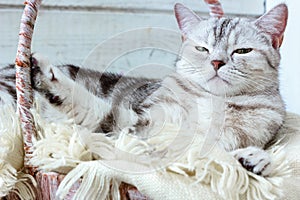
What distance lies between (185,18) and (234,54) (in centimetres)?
18

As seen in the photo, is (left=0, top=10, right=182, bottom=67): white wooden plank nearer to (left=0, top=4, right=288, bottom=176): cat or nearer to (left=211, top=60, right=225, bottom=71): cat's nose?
(left=0, top=4, right=288, bottom=176): cat

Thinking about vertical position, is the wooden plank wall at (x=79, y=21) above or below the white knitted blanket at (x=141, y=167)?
above

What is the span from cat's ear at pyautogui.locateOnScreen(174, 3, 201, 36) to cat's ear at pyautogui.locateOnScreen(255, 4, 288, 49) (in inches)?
5.4

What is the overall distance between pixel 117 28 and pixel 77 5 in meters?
0.15

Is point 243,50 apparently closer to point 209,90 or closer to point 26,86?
point 209,90

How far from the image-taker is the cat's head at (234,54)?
798 millimetres

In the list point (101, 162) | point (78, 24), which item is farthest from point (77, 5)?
point (101, 162)

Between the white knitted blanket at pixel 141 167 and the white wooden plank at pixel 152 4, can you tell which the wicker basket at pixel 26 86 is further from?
the white wooden plank at pixel 152 4

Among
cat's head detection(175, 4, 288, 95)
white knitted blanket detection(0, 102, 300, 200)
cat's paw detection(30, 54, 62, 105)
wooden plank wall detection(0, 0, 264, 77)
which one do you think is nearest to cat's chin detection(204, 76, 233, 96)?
cat's head detection(175, 4, 288, 95)

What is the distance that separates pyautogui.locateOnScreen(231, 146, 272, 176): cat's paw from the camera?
0.60m

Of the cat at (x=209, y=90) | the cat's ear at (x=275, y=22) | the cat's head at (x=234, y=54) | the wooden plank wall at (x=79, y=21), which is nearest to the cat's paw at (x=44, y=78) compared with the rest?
the cat at (x=209, y=90)

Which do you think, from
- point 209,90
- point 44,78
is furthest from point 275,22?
point 44,78

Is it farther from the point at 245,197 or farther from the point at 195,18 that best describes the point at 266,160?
the point at 195,18

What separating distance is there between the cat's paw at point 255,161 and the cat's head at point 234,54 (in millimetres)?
193
